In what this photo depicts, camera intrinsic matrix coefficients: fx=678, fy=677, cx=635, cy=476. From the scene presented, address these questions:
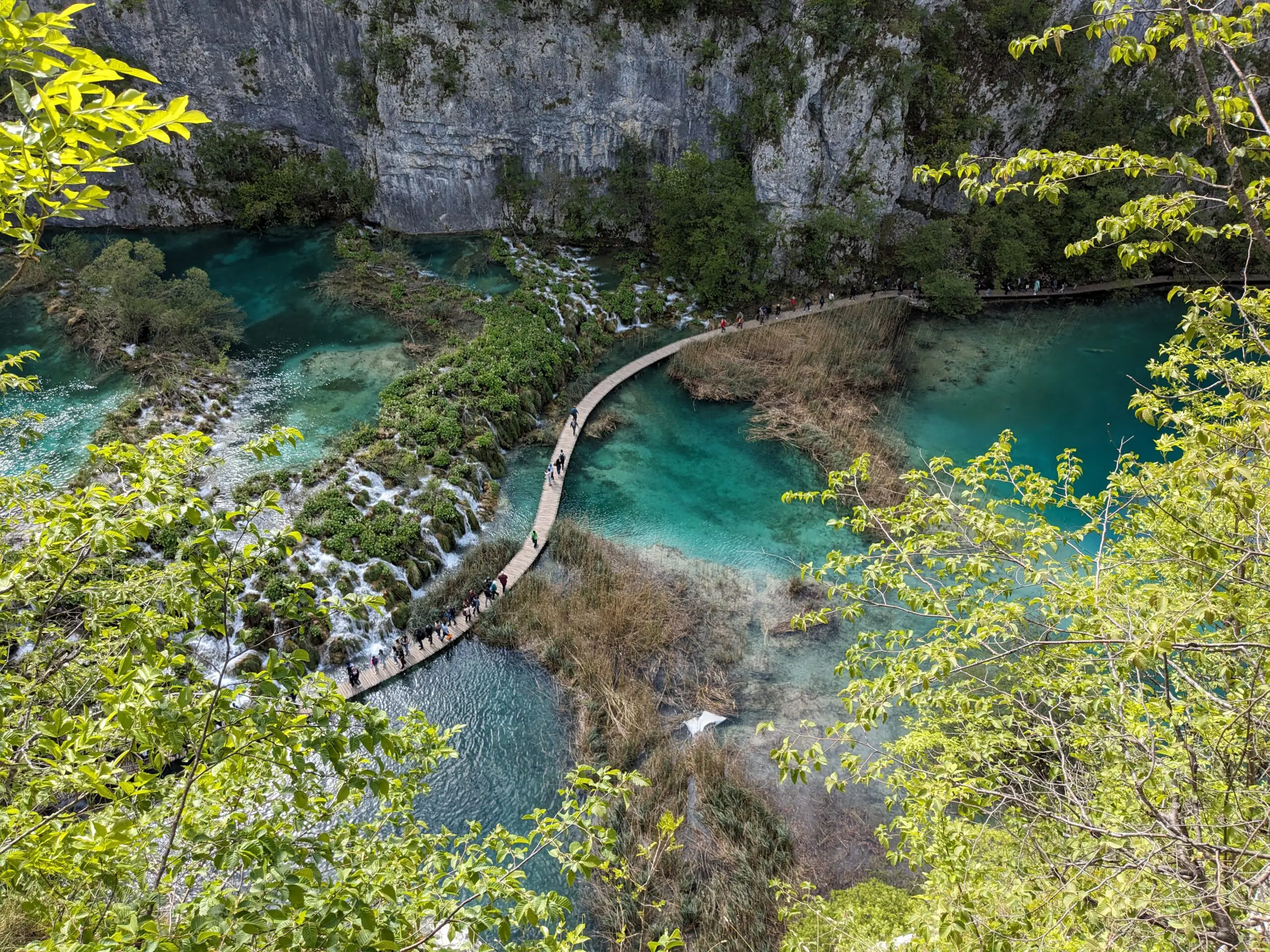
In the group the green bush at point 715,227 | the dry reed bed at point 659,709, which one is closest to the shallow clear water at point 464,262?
the green bush at point 715,227

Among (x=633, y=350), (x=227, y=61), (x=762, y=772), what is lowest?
(x=762, y=772)

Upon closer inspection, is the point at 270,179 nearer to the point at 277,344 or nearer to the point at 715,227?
the point at 277,344

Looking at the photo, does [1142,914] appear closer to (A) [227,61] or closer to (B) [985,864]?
Answer: (B) [985,864]

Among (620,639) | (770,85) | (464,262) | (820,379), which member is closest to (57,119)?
(620,639)

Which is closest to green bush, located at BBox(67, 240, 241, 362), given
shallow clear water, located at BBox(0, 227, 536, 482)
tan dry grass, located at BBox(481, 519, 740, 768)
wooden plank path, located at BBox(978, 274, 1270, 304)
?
shallow clear water, located at BBox(0, 227, 536, 482)

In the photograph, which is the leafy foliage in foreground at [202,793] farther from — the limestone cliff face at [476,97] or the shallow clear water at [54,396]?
the limestone cliff face at [476,97]

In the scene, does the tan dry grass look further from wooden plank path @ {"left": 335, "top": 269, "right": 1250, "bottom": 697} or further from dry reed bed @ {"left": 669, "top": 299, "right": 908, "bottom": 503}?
dry reed bed @ {"left": 669, "top": 299, "right": 908, "bottom": 503}

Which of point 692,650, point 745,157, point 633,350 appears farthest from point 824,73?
point 692,650
